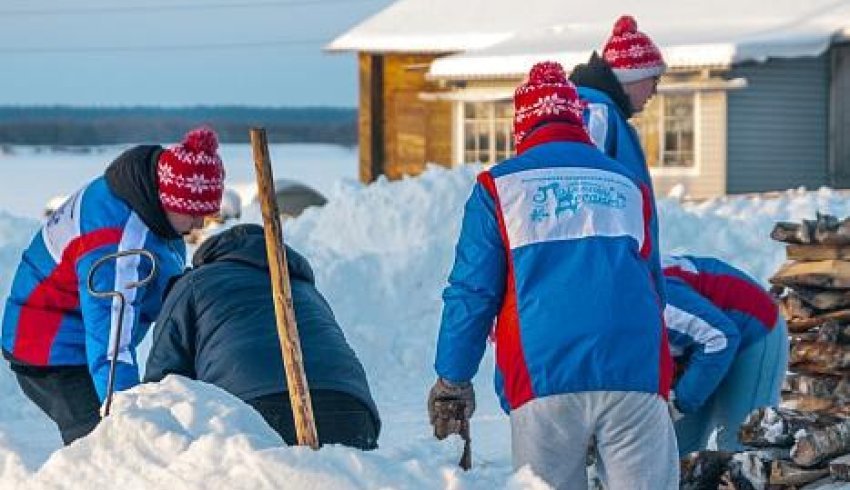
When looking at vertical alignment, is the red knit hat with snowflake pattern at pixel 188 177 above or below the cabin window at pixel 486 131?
above

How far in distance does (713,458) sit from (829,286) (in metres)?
2.19

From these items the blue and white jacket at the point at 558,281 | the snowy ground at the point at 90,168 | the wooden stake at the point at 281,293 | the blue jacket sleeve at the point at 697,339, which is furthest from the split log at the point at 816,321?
the snowy ground at the point at 90,168

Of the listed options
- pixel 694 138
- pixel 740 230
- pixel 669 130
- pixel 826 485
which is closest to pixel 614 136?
pixel 826 485

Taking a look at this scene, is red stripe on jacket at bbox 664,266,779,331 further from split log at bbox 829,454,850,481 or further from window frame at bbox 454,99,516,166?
window frame at bbox 454,99,516,166

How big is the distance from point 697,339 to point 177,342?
2.16 m

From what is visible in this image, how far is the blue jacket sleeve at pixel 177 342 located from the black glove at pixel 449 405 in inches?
25.9

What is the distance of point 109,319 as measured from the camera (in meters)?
5.82

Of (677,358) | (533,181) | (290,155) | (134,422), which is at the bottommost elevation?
(290,155)

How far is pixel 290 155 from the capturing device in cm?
7906

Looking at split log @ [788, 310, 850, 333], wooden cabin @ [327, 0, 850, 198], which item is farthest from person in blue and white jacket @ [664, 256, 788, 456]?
wooden cabin @ [327, 0, 850, 198]

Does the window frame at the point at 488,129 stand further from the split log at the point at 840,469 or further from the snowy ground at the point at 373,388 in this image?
the split log at the point at 840,469

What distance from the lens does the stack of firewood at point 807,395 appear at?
7227 millimetres

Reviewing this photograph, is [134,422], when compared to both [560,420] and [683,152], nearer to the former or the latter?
[560,420]

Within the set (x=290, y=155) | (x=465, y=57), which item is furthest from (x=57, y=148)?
(x=465, y=57)
